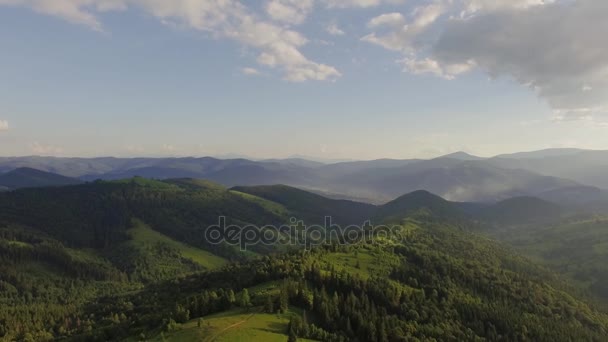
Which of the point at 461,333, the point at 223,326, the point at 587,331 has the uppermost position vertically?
the point at 223,326

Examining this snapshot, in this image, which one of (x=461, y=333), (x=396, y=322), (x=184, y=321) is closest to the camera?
(x=184, y=321)

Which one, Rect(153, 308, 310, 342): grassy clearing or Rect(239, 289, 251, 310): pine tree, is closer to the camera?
Rect(153, 308, 310, 342): grassy clearing

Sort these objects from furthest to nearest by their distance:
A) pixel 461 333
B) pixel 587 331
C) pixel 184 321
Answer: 1. pixel 587 331
2. pixel 461 333
3. pixel 184 321

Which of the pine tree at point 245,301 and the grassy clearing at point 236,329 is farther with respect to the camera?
the pine tree at point 245,301

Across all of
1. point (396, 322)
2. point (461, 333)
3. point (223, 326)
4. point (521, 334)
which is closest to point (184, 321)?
point (223, 326)

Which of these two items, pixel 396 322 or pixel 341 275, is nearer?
pixel 396 322

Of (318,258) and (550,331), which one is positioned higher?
(318,258)

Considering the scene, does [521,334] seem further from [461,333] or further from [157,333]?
[157,333]

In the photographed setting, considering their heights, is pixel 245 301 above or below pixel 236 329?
below

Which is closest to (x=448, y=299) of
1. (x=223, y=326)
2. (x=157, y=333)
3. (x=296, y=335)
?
(x=296, y=335)

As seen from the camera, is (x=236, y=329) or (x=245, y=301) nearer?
(x=236, y=329)
